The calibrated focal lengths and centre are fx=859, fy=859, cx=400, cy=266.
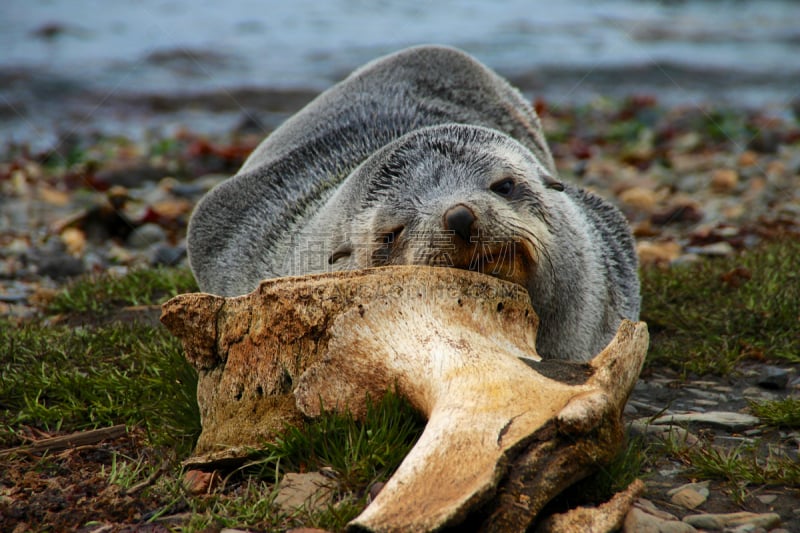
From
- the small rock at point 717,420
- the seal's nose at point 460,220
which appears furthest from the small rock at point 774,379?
the seal's nose at point 460,220

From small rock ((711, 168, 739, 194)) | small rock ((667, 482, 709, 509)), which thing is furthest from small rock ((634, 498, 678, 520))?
small rock ((711, 168, 739, 194))

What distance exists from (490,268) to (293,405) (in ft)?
3.14

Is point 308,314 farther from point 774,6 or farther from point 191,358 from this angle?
point 774,6

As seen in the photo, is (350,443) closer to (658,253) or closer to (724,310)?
(724,310)

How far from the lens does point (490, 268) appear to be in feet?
11.4

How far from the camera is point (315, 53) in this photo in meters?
22.6

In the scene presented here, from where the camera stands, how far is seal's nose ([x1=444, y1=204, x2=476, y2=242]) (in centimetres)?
333

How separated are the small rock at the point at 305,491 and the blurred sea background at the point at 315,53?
1231cm

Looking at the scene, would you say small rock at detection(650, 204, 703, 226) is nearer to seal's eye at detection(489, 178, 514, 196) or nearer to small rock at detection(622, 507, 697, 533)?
seal's eye at detection(489, 178, 514, 196)

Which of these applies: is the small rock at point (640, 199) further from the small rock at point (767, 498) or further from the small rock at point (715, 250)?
the small rock at point (767, 498)

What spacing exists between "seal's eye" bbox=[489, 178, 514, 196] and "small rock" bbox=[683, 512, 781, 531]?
161cm

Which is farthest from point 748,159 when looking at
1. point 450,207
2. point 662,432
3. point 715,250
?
point 450,207

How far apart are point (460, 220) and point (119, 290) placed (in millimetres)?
3490

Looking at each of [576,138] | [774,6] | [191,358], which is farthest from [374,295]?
[774,6]
